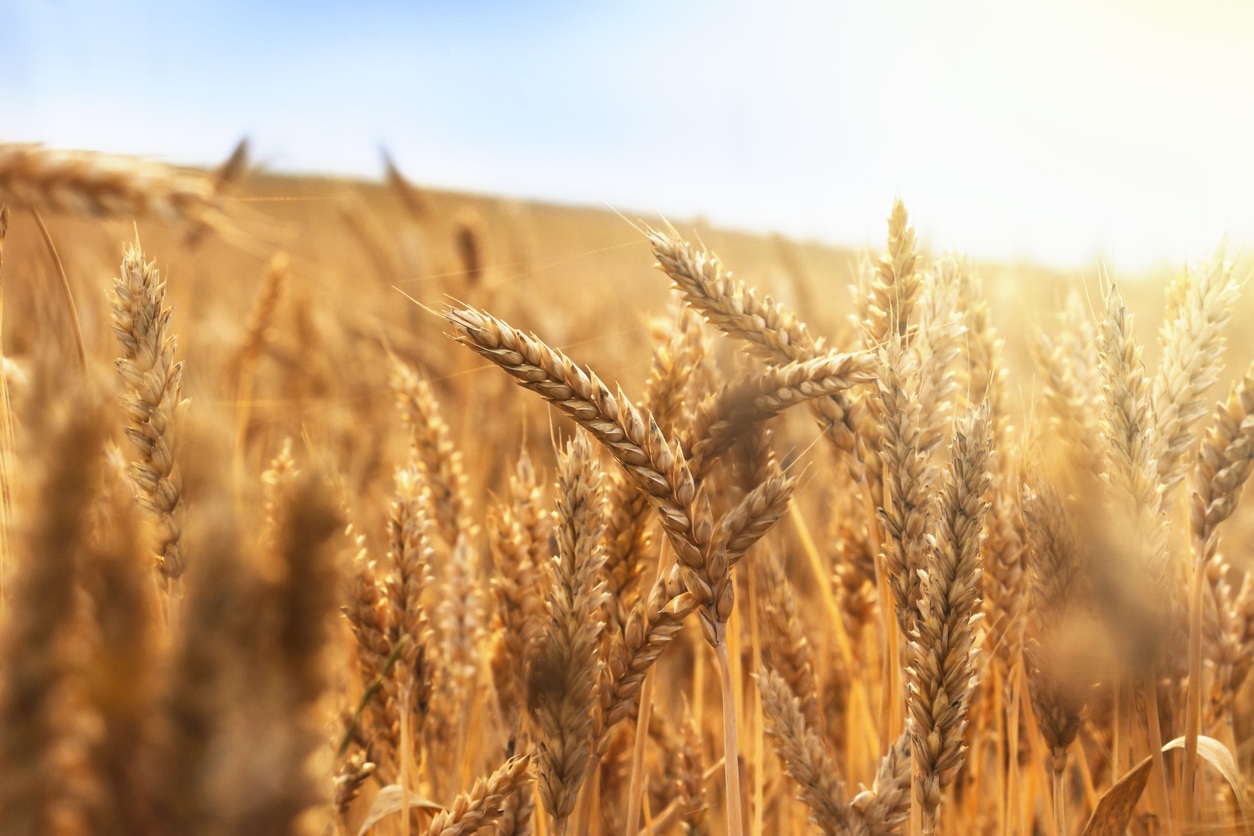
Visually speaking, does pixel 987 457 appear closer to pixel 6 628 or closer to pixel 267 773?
pixel 267 773

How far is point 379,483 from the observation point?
2.86 metres

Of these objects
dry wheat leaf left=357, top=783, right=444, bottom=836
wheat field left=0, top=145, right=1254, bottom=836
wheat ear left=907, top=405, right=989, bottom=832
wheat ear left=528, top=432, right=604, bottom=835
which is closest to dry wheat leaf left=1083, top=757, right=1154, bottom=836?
wheat field left=0, top=145, right=1254, bottom=836

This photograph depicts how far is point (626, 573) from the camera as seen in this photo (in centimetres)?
121

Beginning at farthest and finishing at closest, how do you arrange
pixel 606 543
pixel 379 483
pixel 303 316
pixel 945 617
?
1. pixel 303 316
2. pixel 379 483
3. pixel 606 543
4. pixel 945 617

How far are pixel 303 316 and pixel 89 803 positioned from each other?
324cm

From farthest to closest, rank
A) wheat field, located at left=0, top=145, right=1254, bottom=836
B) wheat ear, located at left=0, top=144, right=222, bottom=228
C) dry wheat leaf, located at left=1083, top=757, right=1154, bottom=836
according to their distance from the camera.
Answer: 1. dry wheat leaf, located at left=1083, top=757, right=1154, bottom=836
2. wheat ear, located at left=0, top=144, right=222, bottom=228
3. wheat field, located at left=0, top=145, right=1254, bottom=836

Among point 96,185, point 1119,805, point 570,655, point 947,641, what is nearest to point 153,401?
point 96,185

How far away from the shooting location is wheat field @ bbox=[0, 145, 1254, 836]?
19.2 inches

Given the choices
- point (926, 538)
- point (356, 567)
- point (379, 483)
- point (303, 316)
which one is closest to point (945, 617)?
point (926, 538)

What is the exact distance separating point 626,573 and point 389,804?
20.1 inches

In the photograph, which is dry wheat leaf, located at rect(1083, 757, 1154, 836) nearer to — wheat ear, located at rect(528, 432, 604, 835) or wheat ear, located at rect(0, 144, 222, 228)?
wheat ear, located at rect(528, 432, 604, 835)

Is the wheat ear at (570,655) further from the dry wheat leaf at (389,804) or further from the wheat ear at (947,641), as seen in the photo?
the wheat ear at (947,641)

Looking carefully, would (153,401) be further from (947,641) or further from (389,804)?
(947,641)

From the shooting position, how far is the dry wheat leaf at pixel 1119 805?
1.12 metres
